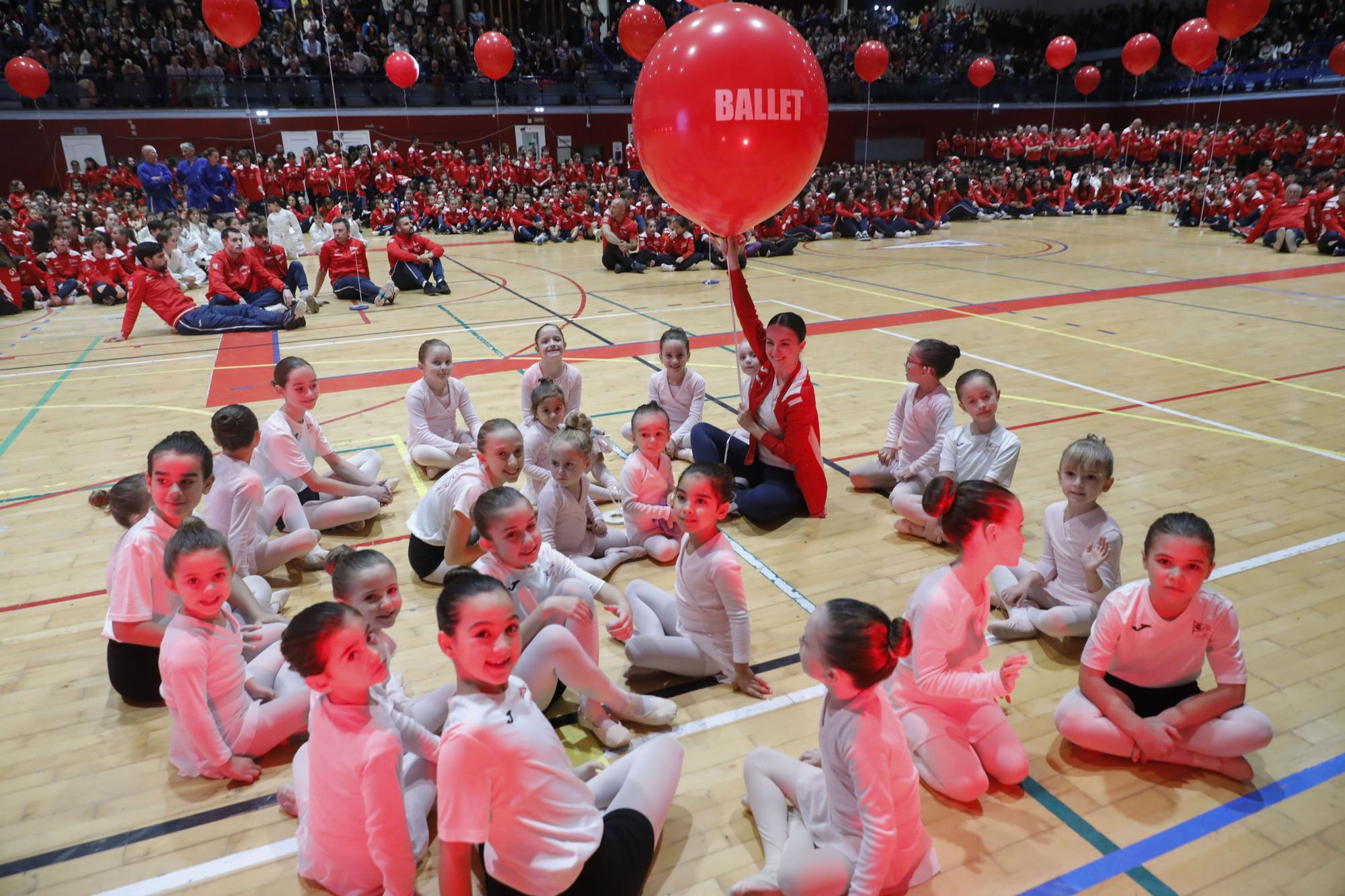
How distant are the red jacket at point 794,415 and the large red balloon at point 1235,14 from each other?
1237 centimetres

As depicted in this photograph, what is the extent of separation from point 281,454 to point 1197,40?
16084 mm

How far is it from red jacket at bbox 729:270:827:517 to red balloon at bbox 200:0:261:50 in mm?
9879

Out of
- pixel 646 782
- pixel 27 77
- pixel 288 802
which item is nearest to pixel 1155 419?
pixel 646 782

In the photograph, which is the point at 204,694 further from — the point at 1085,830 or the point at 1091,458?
the point at 1091,458

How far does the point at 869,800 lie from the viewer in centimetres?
190

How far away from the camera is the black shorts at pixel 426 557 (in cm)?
376

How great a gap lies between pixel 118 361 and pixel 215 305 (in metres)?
1.55

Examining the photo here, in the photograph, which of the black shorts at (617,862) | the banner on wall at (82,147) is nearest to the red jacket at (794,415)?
the black shorts at (617,862)

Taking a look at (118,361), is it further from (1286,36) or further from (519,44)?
(1286,36)

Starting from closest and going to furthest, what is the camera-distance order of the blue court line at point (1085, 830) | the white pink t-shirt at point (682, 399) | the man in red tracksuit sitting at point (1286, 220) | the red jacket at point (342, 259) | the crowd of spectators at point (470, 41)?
1. the blue court line at point (1085, 830)
2. the white pink t-shirt at point (682, 399)
3. the red jacket at point (342, 259)
4. the man in red tracksuit sitting at point (1286, 220)
5. the crowd of spectators at point (470, 41)

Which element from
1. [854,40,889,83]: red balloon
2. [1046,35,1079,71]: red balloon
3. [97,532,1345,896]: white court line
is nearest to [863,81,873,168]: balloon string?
[1046,35,1079,71]: red balloon

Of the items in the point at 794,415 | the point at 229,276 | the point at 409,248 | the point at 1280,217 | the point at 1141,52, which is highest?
the point at 1141,52

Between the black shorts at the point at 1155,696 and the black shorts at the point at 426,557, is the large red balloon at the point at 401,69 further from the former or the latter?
the black shorts at the point at 1155,696

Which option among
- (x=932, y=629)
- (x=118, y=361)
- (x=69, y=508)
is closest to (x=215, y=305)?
(x=118, y=361)
